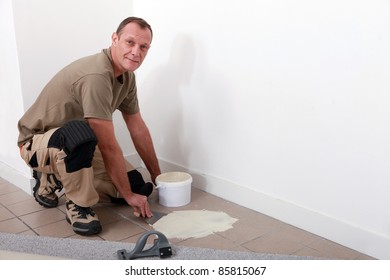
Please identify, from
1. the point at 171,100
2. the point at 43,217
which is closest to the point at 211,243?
the point at 43,217

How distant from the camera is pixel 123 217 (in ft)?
6.08

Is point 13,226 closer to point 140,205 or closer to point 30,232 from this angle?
point 30,232

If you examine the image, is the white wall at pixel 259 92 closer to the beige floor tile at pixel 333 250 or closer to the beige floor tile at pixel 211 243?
the beige floor tile at pixel 333 250

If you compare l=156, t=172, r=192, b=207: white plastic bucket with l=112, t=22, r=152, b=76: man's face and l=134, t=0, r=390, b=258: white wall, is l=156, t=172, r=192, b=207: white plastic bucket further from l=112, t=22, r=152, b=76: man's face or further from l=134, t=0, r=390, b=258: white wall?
l=112, t=22, r=152, b=76: man's face

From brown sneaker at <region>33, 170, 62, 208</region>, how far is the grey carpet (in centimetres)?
33

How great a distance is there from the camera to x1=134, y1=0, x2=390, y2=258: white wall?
1.43 metres

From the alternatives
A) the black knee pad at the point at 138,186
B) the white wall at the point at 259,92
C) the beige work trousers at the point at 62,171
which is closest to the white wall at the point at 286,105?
the white wall at the point at 259,92

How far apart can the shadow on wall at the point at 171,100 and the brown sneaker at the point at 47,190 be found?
2.17ft

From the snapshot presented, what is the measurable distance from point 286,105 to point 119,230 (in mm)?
861

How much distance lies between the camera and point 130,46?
1.75m

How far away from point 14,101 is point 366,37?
1662mm

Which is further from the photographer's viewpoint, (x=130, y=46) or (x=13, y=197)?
(x=13, y=197)

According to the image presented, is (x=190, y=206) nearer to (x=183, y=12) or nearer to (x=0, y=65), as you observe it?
(x=183, y=12)

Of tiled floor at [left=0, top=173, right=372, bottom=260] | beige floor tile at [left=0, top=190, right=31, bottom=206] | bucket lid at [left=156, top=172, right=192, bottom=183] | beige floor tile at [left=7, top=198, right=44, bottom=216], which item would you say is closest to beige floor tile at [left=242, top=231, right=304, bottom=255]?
→ tiled floor at [left=0, top=173, right=372, bottom=260]
